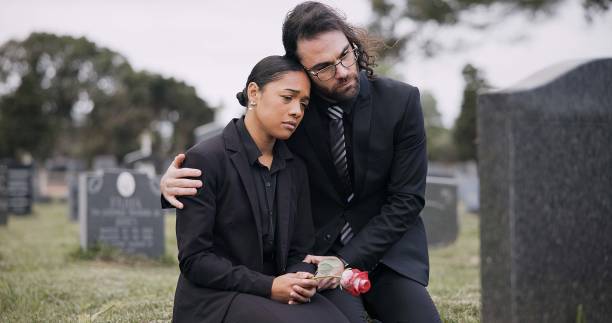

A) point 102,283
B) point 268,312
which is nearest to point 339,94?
point 268,312

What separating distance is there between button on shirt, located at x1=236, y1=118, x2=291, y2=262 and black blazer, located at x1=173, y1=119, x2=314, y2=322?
1.2 inches

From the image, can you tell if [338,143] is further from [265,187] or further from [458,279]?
[458,279]

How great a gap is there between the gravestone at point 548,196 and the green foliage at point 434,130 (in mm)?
6449

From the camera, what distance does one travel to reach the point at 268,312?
2689 mm

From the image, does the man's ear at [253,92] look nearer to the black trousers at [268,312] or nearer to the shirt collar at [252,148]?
the shirt collar at [252,148]

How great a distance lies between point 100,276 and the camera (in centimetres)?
614

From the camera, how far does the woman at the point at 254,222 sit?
276 cm

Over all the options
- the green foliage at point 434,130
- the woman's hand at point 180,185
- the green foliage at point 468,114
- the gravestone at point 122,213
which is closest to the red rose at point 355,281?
the woman's hand at point 180,185

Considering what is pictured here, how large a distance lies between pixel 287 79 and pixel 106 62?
5520cm

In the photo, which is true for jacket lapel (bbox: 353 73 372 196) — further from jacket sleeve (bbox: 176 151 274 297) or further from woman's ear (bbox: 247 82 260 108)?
jacket sleeve (bbox: 176 151 274 297)

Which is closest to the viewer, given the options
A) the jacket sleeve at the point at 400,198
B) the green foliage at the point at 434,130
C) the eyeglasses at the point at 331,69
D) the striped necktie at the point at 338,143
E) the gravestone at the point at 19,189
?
the eyeglasses at the point at 331,69

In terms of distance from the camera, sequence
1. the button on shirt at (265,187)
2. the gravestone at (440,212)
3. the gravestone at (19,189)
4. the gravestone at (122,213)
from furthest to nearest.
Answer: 1. the gravestone at (19,189)
2. the gravestone at (440,212)
3. the gravestone at (122,213)
4. the button on shirt at (265,187)

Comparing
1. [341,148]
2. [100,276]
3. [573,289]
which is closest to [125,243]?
[100,276]

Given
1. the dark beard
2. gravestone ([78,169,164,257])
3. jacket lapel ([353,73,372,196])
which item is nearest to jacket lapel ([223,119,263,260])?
the dark beard
